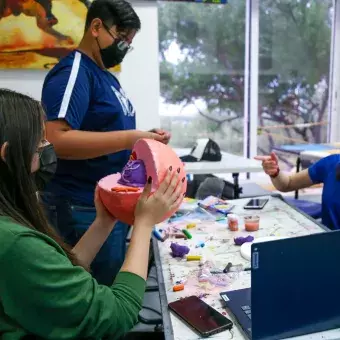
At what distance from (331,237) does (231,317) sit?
0.96 ft

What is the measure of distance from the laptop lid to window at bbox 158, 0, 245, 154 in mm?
Answer: 2776

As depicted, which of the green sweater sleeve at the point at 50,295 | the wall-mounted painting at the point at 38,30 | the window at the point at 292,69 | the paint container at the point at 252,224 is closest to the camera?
the green sweater sleeve at the point at 50,295

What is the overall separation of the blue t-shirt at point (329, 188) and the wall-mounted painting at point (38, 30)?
175cm

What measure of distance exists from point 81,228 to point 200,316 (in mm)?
598

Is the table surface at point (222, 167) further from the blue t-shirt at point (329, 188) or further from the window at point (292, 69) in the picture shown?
the window at point (292, 69)

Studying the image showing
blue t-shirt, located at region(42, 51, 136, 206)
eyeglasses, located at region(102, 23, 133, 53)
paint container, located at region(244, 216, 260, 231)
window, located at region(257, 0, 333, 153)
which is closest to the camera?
blue t-shirt, located at region(42, 51, 136, 206)

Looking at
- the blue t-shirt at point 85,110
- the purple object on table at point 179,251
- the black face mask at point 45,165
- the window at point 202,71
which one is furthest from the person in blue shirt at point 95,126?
the window at point 202,71

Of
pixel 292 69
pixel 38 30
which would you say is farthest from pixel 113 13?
pixel 292 69

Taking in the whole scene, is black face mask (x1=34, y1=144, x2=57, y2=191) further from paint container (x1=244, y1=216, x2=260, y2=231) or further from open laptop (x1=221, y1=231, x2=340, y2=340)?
paint container (x1=244, y1=216, x2=260, y2=231)

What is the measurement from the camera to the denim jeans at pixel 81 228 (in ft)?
4.45

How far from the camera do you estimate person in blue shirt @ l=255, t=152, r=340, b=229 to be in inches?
66.3

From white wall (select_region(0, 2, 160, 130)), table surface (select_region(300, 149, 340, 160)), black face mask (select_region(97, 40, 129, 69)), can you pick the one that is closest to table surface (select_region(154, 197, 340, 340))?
black face mask (select_region(97, 40, 129, 69))

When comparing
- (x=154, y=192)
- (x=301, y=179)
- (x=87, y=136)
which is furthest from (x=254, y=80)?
(x=154, y=192)

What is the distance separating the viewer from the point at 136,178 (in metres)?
1.02
